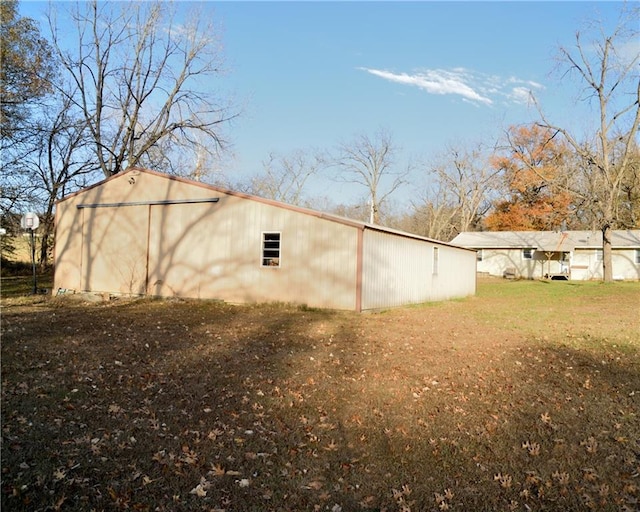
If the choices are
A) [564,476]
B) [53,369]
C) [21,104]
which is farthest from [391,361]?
[21,104]

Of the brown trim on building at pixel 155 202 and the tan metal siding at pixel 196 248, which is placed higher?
the brown trim on building at pixel 155 202

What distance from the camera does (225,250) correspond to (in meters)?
14.6

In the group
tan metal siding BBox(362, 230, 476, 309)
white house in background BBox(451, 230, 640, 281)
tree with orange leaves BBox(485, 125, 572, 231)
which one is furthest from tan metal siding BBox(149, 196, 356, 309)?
tree with orange leaves BBox(485, 125, 572, 231)

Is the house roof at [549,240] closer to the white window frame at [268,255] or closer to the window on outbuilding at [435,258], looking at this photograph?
the window on outbuilding at [435,258]

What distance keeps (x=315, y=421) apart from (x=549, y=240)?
3381 centimetres

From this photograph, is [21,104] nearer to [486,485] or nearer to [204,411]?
[204,411]

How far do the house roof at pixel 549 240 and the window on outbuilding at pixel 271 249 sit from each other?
950 inches

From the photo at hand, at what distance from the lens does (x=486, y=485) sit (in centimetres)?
340

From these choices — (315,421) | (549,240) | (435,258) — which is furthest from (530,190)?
(315,421)

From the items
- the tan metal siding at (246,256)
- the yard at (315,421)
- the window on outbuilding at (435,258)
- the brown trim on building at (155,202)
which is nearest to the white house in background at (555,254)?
the window on outbuilding at (435,258)

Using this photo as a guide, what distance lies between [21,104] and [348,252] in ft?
55.9

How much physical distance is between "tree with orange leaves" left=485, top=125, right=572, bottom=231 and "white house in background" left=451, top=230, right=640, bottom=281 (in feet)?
20.7

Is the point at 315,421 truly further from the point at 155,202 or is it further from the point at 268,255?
the point at 155,202

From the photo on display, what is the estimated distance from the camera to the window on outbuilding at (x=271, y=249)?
13.9 m
